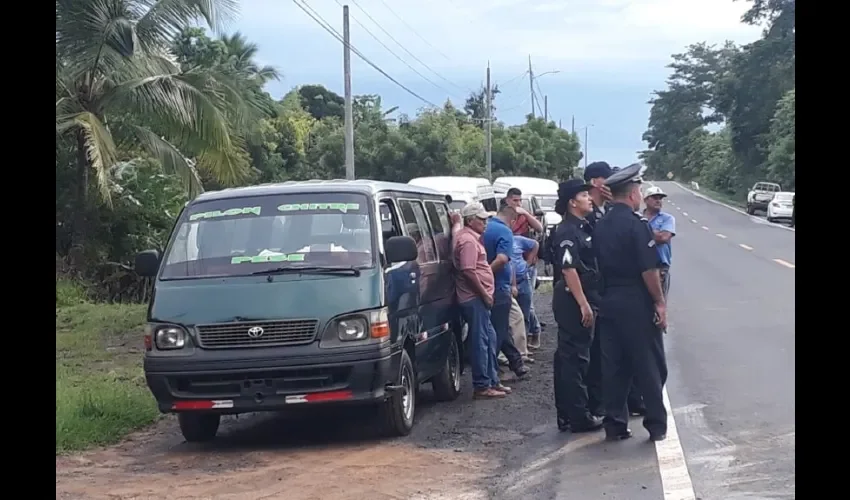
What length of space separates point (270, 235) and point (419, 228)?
1759 mm

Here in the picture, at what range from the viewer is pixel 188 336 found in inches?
303

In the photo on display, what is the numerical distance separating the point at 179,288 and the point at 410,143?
30675 millimetres

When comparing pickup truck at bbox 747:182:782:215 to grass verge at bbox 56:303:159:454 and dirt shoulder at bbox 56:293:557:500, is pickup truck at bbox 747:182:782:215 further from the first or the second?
dirt shoulder at bbox 56:293:557:500

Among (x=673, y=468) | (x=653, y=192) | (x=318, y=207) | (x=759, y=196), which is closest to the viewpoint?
(x=673, y=468)

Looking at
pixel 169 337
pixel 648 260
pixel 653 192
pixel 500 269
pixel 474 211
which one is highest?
pixel 653 192

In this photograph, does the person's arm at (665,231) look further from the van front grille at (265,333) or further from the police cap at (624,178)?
the van front grille at (265,333)

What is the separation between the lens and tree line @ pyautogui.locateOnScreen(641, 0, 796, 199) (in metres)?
9.05

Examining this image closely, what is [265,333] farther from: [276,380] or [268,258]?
[268,258]

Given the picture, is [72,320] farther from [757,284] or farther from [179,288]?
[757,284]

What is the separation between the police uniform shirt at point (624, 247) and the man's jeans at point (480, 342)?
7.51ft

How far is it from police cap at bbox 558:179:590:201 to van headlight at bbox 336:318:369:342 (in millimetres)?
1798

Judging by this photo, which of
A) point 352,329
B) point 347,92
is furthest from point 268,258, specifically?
point 347,92

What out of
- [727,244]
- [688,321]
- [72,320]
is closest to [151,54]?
[72,320]

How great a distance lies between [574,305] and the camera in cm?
787
